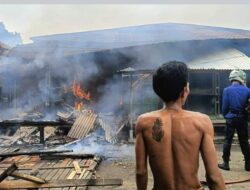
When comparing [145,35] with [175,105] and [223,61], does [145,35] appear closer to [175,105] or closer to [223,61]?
[223,61]

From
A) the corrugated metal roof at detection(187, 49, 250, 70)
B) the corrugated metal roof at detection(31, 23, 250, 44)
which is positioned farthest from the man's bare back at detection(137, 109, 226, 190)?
the corrugated metal roof at detection(31, 23, 250, 44)

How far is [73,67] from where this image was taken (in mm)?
18672

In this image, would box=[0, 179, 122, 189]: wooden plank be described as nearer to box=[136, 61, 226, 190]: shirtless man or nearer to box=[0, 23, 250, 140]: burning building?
box=[136, 61, 226, 190]: shirtless man

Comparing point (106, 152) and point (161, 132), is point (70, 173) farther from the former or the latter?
point (161, 132)

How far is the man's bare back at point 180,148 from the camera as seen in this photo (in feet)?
9.25

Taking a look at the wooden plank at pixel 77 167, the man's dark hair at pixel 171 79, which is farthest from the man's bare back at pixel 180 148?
the wooden plank at pixel 77 167

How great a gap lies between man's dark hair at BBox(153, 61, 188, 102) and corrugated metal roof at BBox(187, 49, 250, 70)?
1260 centimetres

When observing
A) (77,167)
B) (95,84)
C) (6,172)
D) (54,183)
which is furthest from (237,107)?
(95,84)

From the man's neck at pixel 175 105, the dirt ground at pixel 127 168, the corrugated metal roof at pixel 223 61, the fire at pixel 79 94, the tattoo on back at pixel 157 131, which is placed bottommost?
the dirt ground at pixel 127 168

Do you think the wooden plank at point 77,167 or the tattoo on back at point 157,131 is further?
the wooden plank at point 77,167

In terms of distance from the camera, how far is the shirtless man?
2.82 meters

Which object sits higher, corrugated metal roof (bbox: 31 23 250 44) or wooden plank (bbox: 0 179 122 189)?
corrugated metal roof (bbox: 31 23 250 44)

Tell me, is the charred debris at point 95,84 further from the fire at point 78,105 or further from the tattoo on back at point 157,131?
the tattoo on back at point 157,131

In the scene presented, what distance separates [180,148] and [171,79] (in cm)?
54
